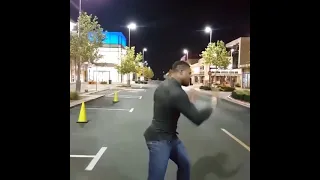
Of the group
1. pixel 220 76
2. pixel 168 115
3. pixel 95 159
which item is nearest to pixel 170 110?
pixel 168 115

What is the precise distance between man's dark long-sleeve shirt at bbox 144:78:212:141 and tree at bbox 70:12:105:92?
974 inches

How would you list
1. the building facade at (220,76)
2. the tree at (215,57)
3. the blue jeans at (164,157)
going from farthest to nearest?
the tree at (215,57)
the building facade at (220,76)
the blue jeans at (164,157)

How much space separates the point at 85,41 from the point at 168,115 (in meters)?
27.6

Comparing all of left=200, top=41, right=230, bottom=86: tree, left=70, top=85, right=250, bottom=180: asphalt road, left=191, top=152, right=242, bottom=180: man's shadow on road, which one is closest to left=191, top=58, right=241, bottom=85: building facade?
left=200, top=41, right=230, bottom=86: tree

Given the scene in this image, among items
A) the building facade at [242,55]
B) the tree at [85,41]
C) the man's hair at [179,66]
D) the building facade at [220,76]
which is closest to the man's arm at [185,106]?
the man's hair at [179,66]

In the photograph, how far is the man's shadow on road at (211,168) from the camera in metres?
5.77

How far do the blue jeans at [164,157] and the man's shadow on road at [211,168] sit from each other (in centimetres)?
186

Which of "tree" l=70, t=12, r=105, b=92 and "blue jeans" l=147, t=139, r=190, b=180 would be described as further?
"tree" l=70, t=12, r=105, b=92

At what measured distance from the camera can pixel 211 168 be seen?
245 inches

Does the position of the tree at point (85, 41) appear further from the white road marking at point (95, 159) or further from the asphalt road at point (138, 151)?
the white road marking at point (95, 159)

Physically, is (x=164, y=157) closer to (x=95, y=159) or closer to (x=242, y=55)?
(x=95, y=159)

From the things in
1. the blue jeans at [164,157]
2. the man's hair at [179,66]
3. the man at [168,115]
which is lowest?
the blue jeans at [164,157]

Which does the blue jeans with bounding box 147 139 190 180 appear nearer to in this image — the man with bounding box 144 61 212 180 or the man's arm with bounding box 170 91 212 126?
the man with bounding box 144 61 212 180

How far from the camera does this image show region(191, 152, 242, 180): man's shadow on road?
577 cm
